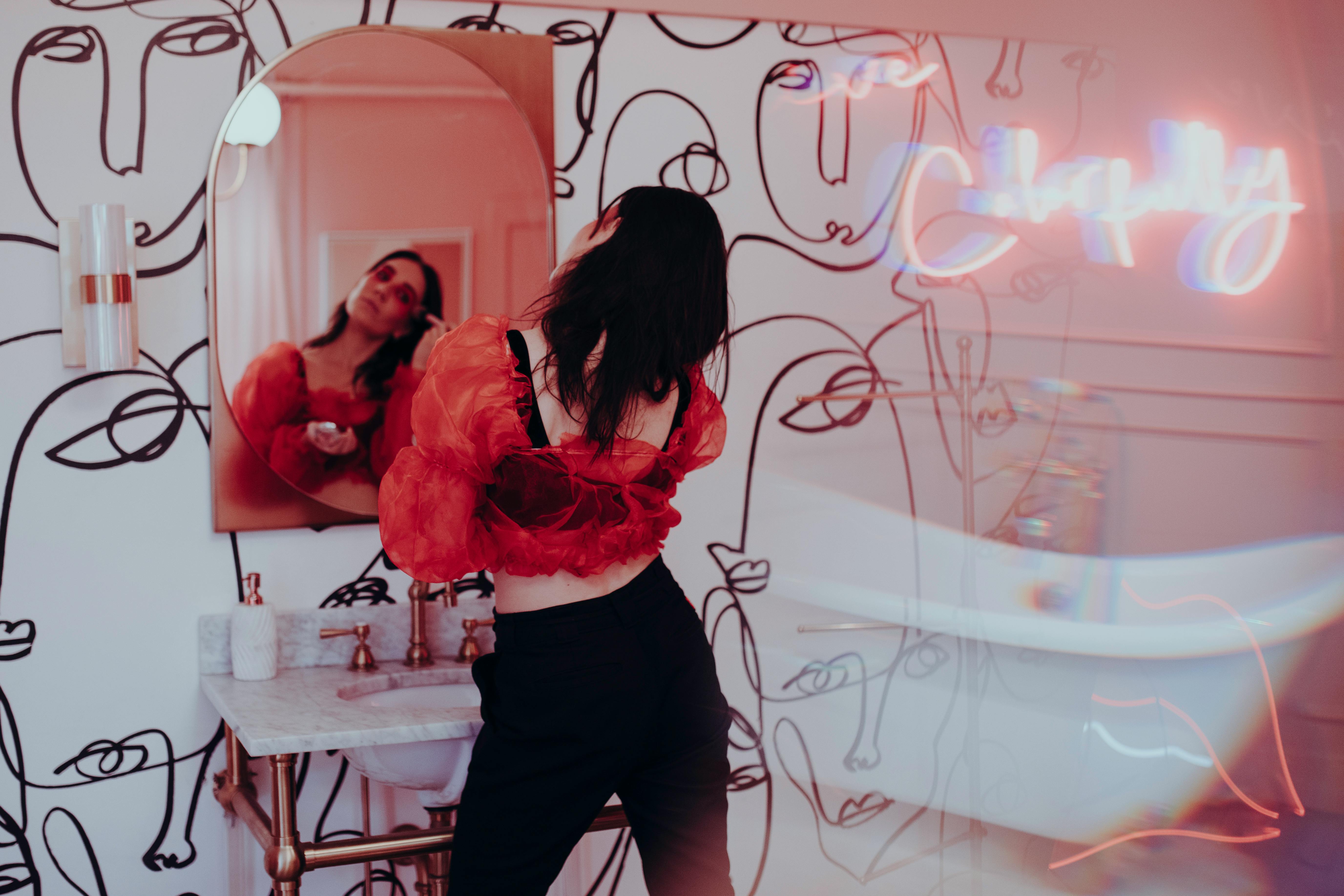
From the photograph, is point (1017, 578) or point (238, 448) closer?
point (238, 448)

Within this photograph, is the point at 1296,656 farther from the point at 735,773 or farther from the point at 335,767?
the point at 335,767

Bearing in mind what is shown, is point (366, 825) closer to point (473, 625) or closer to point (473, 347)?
point (473, 625)

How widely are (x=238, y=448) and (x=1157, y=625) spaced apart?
208cm

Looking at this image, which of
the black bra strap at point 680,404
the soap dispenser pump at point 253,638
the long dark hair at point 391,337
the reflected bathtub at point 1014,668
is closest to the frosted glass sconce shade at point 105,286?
the long dark hair at point 391,337

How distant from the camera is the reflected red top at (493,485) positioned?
116cm

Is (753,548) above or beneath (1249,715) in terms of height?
above

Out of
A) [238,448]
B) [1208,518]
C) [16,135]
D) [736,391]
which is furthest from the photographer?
[1208,518]

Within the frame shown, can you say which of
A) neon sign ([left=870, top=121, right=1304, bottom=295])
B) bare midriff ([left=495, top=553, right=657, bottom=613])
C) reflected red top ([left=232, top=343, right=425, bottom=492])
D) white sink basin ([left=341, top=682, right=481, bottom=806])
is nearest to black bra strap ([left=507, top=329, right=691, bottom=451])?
bare midriff ([left=495, top=553, right=657, bottom=613])

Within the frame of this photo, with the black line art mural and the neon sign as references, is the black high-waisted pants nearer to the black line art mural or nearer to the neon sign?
the black line art mural

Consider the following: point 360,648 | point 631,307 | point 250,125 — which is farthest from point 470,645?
point 250,125

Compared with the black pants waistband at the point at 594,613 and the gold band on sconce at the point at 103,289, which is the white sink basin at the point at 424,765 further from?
the gold band on sconce at the point at 103,289

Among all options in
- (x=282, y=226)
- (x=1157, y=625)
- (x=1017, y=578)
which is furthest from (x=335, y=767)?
(x=1157, y=625)

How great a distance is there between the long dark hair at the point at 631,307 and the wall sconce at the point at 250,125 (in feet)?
2.35

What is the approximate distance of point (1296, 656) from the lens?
2.52 m
